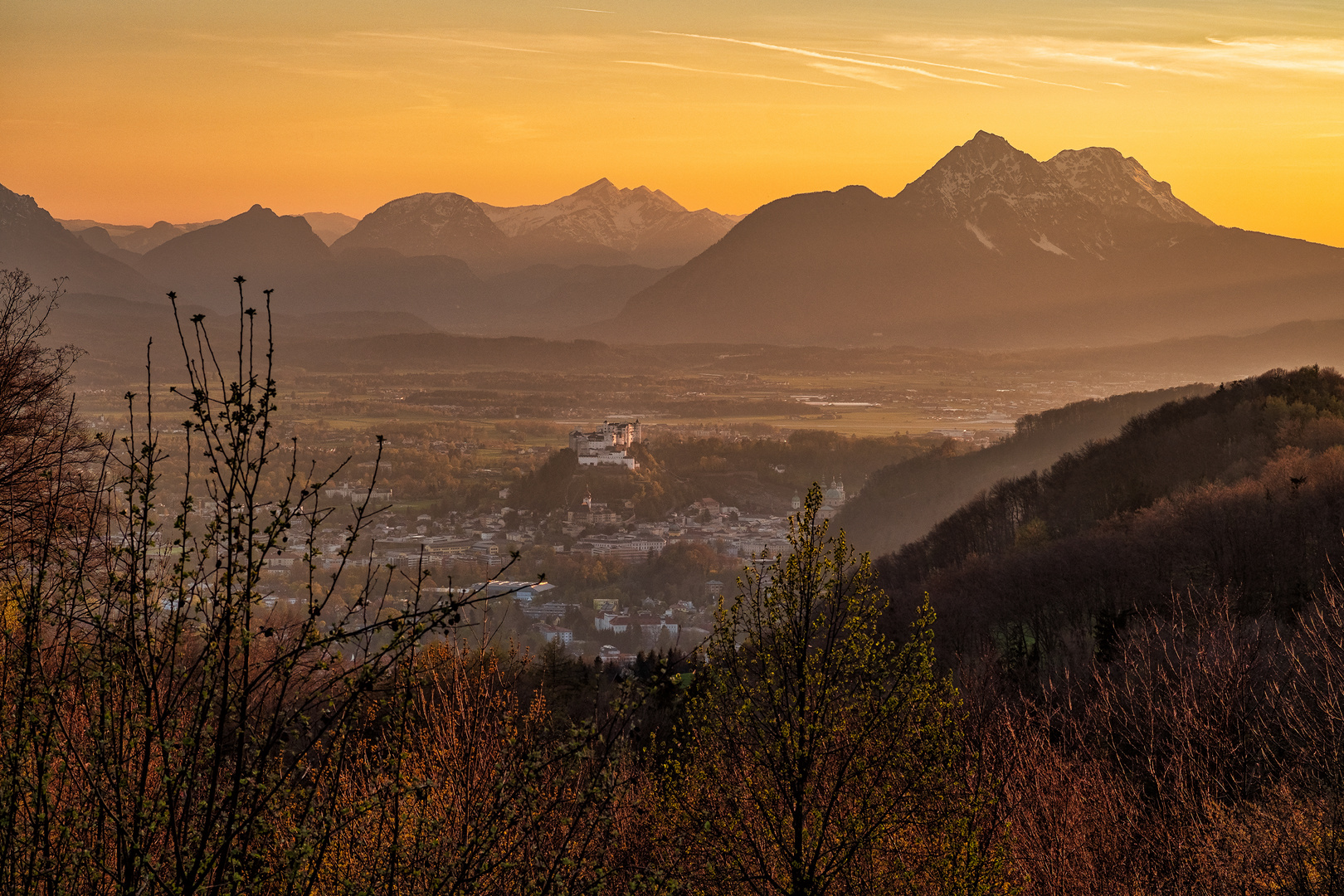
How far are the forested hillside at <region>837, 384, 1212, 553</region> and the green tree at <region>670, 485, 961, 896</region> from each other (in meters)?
80.5

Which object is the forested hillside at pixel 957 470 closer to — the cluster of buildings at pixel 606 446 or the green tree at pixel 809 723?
the cluster of buildings at pixel 606 446

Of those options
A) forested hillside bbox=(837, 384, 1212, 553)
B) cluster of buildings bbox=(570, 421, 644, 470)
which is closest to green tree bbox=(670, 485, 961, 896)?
forested hillside bbox=(837, 384, 1212, 553)

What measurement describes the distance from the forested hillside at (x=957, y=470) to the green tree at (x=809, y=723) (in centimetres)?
8050

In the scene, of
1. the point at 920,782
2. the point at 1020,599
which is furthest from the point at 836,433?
the point at 920,782

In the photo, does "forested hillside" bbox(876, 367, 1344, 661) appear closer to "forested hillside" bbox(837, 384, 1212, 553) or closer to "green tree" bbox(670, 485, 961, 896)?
"green tree" bbox(670, 485, 961, 896)

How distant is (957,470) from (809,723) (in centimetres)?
10351

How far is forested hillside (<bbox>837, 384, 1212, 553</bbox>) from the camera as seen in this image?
97.6 metres

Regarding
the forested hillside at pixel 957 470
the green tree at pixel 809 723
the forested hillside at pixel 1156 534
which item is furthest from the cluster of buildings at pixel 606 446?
the green tree at pixel 809 723

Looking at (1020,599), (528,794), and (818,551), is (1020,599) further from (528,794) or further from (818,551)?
(528,794)

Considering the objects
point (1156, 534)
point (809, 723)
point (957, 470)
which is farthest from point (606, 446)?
point (809, 723)

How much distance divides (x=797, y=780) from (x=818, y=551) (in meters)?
1.88

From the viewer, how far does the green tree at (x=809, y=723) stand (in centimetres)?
927

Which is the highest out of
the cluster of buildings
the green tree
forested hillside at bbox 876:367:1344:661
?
the green tree

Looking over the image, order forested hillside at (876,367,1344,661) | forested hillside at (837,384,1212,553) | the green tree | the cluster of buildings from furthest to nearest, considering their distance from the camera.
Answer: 1. the cluster of buildings
2. forested hillside at (837,384,1212,553)
3. forested hillside at (876,367,1344,661)
4. the green tree
